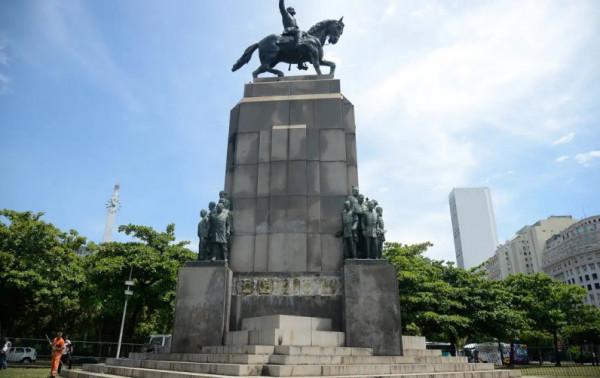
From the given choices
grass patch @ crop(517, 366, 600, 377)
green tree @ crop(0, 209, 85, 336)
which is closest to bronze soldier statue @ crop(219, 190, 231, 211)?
grass patch @ crop(517, 366, 600, 377)

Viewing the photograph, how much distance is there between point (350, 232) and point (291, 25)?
964cm

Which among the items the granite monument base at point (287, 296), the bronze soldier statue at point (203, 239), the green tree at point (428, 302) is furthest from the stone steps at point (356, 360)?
the green tree at point (428, 302)

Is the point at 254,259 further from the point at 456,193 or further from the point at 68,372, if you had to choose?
the point at 456,193

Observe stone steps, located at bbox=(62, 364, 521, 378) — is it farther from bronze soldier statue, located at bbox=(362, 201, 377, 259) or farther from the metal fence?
the metal fence

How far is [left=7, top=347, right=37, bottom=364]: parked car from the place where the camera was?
28389 millimetres

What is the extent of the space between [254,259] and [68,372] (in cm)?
610

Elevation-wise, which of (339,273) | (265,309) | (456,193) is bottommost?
(265,309)

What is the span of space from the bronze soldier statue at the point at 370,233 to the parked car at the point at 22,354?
27659 millimetres

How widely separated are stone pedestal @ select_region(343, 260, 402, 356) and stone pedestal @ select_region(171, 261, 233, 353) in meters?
3.42

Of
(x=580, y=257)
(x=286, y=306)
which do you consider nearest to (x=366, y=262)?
(x=286, y=306)

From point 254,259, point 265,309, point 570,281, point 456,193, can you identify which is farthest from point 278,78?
point 456,193

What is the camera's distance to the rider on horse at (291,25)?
16609mm

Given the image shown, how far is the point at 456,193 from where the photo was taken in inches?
6014

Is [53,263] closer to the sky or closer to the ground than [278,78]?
closer to the ground
